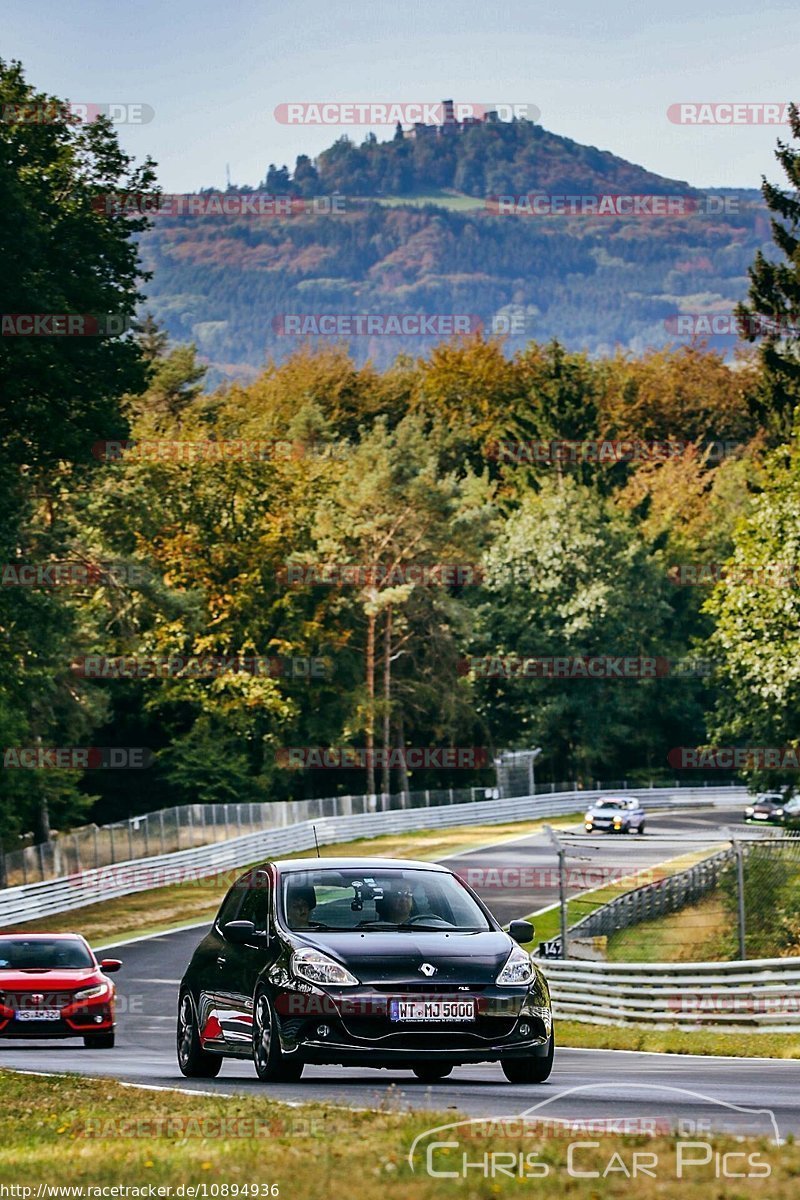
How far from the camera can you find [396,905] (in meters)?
13.4

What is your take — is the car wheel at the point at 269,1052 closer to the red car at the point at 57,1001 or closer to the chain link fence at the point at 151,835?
the red car at the point at 57,1001

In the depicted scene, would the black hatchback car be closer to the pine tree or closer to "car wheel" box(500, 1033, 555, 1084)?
"car wheel" box(500, 1033, 555, 1084)

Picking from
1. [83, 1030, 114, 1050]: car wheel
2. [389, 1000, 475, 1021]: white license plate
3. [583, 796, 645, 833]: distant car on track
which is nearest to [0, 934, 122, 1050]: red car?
[83, 1030, 114, 1050]: car wheel

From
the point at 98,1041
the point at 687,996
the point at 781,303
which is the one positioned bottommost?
the point at 687,996

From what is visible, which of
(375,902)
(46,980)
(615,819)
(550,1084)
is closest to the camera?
(550,1084)

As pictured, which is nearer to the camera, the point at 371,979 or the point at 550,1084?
the point at 371,979

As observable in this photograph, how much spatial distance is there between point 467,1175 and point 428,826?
70.6 metres

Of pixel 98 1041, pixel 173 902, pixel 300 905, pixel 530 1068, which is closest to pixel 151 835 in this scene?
pixel 173 902

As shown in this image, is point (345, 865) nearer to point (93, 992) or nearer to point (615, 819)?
point (93, 992)

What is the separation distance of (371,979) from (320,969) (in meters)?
0.34

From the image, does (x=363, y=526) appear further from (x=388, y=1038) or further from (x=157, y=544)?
(x=388, y=1038)

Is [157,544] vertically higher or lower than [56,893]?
higher

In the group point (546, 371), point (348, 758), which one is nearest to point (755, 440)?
point (546, 371)

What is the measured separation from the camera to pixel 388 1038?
40.3 feet
